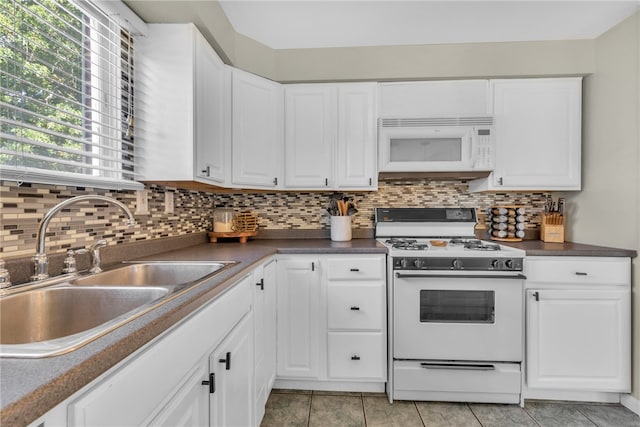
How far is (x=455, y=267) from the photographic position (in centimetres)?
189

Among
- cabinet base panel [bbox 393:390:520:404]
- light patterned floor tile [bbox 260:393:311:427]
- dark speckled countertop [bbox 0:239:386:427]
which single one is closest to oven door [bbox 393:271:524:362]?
cabinet base panel [bbox 393:390:520:404]

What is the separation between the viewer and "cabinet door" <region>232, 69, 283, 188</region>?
82.7 inches

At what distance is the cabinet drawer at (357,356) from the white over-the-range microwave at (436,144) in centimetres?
117

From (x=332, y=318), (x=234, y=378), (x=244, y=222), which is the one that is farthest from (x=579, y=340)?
(x=244, y=222)

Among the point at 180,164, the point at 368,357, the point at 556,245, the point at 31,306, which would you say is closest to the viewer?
the point at 31,306

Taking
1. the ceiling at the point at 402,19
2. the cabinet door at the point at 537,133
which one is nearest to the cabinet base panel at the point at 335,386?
the cabinet door at the point at 537,133

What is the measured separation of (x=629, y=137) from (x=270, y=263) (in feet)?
7.58

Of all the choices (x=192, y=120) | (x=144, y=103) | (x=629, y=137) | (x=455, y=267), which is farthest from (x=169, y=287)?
(x=629, y=137)

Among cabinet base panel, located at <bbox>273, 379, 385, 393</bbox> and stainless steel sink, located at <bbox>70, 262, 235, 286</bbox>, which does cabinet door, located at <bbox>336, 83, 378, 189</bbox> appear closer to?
stainless steel sink, located at <bbox>70, 262, 235, 286</bbox>

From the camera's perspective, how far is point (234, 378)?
3.93ft

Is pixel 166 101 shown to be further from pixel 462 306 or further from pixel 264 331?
pixel 462 306

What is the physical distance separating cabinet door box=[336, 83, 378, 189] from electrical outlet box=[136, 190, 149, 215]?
50.2 inches

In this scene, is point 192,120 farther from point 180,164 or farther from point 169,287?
point 169,287

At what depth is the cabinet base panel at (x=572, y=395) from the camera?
1918 mm
